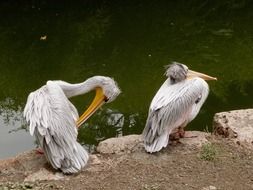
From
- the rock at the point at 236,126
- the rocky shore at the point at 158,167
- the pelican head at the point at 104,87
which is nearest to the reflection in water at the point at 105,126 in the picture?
the pelican head at the point at 104,87

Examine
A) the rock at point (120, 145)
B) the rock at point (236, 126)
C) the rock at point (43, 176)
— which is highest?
the rock at point (236, 126)

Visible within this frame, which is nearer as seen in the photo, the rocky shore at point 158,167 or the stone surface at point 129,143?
the rocky shore at point 158,167

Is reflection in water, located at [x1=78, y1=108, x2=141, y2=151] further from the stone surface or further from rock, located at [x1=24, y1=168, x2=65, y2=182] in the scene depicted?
rock, located at [x1=24, y1=168, x2=65, y2=182]

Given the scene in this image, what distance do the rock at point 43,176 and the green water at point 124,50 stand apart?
67.4 inches

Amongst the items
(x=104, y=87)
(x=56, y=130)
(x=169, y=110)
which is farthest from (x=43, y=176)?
(x=169, y=110)

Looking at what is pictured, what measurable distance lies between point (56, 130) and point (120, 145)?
2.33 feet

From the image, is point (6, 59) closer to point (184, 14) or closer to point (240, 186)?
point (184, 14)

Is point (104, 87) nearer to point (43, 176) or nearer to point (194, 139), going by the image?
point (194, 139)

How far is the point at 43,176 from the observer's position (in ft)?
14.3

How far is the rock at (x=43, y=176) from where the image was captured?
433cm

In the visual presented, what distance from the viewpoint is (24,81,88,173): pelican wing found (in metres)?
4.38

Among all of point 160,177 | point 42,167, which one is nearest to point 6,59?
point 42,167

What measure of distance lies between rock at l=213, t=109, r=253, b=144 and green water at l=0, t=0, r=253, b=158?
1.38 metres

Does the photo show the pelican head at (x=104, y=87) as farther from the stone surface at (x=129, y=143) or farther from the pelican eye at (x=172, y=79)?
the pelican eye at (x=172, y=79)
